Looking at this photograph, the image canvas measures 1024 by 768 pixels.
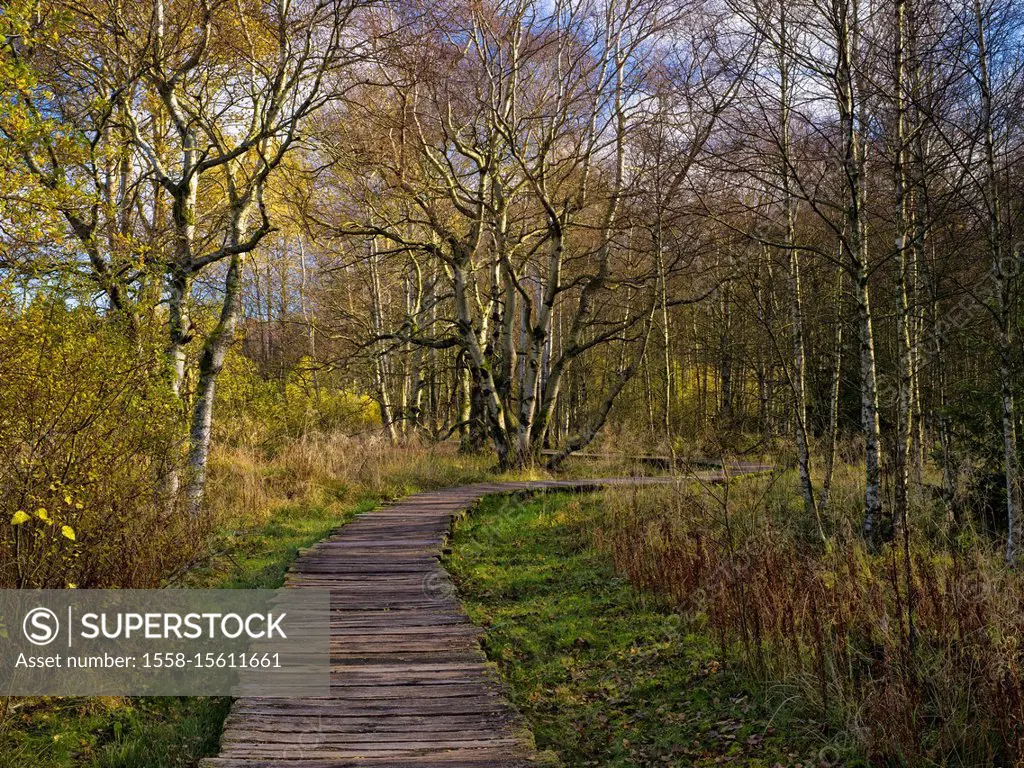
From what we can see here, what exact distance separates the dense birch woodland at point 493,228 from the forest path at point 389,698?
4.81 feet

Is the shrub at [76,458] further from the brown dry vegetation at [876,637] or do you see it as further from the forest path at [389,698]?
the brown dry vegetation at [876,637]

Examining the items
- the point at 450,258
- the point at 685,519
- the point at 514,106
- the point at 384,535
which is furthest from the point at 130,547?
the point at 514,106

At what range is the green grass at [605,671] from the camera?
14.6ft

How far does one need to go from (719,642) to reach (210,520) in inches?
202

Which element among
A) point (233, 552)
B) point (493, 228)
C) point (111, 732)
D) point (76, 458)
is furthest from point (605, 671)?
point (493, 228)

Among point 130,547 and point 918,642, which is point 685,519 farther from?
point 130,547

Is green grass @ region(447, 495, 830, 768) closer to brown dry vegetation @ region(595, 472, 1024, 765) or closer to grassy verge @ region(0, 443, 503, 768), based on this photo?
brown dry vegetation @ region(595, 472, 1024, 765)

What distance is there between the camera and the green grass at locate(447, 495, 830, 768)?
446 centimetres

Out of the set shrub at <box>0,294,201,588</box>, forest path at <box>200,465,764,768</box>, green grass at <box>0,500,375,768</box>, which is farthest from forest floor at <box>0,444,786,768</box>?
shrub at <box>0,294,201,588</box>

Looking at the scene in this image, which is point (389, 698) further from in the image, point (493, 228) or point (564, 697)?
point (493, 228)

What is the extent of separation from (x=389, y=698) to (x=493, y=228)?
13323mm

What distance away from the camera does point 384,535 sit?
9.45m

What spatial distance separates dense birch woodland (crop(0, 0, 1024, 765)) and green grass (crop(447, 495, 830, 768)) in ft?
4.93

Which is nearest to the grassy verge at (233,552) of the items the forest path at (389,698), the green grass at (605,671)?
the forest path at (389,698)
